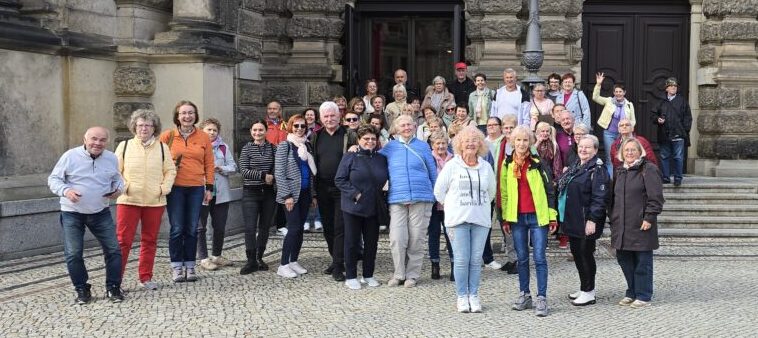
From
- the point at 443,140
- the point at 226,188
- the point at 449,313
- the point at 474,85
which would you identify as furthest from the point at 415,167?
the point at 474,85

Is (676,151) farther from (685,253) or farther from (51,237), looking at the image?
(51,237)

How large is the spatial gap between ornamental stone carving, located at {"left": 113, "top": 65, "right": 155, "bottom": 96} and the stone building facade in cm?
2

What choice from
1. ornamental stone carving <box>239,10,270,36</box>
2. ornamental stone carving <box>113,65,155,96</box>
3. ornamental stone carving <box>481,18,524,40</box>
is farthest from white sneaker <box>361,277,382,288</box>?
ornamental stone carving <box>481,18,524,40</box>

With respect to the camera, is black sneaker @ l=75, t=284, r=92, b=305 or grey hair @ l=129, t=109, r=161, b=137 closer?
black sneaker @ l=75, t=284, r=92, b=305

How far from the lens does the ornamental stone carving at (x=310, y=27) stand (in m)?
15.6

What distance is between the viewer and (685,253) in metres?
10.8

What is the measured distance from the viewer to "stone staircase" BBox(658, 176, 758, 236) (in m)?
12.2

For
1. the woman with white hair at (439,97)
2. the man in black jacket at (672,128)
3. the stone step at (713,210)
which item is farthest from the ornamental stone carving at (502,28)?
the stone step at (713,210)

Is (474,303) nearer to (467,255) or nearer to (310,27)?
(467,255)

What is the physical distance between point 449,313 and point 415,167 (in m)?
1.61

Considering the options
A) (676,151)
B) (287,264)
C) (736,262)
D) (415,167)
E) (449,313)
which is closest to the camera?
(449,313)

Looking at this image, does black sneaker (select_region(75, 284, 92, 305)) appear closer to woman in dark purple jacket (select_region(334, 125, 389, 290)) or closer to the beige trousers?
woman in dark purple jacket (select_region(334, 125, 389, 290))

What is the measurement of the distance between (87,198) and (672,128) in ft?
29.5

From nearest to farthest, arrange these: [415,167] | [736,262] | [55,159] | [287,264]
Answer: [415,167]
[287,264]
[736,262]
[55,159]
